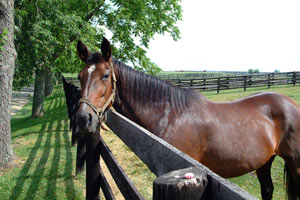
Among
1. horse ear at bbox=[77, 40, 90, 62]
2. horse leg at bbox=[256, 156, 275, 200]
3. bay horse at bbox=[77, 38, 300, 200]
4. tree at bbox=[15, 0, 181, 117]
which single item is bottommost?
horse leg at bbox=[256, 156, 275, 200]

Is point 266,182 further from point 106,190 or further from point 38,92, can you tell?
point 38,92

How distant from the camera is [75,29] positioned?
866cm

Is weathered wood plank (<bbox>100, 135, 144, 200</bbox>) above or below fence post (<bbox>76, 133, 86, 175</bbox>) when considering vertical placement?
above

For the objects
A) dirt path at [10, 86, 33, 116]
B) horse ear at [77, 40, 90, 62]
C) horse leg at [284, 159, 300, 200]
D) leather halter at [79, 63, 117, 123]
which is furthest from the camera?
dirt path at [10, 86, 33, 116]

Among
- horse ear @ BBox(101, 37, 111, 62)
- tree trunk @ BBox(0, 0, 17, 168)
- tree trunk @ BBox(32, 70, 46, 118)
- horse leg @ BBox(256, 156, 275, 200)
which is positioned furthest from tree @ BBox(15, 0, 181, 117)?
horse leg @ BBox(256, 156, 275, 200)

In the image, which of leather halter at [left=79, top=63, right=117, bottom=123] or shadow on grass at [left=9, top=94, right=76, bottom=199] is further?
shadow on grass at [left=9, top=94, right=76, bottom=199]

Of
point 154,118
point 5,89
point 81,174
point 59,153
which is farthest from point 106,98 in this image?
point 59,153

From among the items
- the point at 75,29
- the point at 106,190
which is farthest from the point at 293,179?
the point at 75,29

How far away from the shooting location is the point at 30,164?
564cm

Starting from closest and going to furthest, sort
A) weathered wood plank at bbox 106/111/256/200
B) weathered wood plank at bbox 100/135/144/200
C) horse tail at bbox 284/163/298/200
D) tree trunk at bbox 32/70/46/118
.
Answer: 1. weathered wood plank at bbox 106/111/256/200
2. weathered wood plank at bbox 100/135/144/200
3. horse tail at bbox 284/163/298/200
4. tree trunk at bbox 32/70/46/118

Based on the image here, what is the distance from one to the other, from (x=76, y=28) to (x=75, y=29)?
249 millimetres

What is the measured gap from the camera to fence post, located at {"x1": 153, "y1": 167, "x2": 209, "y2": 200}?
0.77 metres

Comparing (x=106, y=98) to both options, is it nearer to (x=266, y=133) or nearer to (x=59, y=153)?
(x=266, y=133)

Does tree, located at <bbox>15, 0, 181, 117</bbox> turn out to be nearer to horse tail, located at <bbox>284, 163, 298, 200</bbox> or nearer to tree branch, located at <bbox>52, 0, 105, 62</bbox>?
tree branch, located at <bbox>52, 0, 105, 62</bbox>
